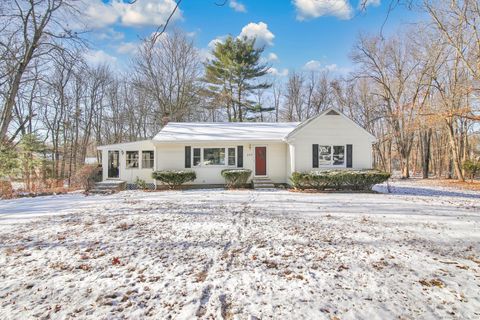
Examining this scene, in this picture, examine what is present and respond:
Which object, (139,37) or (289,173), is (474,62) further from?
(139,37)

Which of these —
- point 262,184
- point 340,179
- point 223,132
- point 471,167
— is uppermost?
point 223,132

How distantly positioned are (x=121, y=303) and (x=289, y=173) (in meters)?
11.4

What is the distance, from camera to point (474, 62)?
1444 centimetres

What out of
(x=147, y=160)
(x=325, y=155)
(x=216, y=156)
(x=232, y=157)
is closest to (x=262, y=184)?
(x=232, y=157)

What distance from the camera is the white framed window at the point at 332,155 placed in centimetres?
1302

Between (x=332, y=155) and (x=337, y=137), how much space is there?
972mm

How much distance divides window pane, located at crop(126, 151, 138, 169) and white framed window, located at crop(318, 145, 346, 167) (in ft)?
34.5

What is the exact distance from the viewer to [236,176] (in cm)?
1318

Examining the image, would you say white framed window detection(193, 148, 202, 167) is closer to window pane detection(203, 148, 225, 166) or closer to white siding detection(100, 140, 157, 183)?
window pane detection(203, 148, 225, 166)

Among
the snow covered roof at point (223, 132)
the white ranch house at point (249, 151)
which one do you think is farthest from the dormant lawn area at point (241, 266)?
the snow covered roof at point (223, 132)

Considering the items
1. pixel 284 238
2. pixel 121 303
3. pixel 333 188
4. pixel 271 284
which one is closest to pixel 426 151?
pixel 333 188

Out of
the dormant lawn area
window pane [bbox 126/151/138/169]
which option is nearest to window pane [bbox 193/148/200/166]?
window pane [bbox 126/151/138/169]

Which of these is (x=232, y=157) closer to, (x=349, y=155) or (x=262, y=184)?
(x=262, y=184)

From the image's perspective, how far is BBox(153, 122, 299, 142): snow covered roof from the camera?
1387 centimetres
